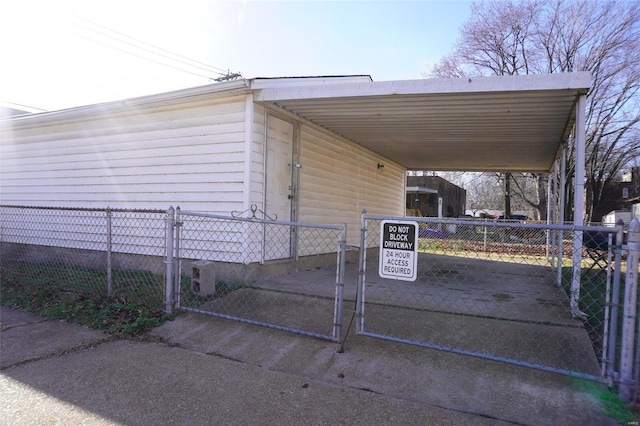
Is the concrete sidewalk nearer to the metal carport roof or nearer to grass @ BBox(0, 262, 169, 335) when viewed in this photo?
grass @ BBox(0, 262, 169, 335)

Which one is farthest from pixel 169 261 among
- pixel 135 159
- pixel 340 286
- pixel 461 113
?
pixel 461 113

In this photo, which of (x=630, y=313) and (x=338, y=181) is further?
(x=338, y=181)

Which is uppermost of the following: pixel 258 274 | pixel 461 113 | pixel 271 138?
pixel 461 113

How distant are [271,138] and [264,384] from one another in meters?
4.34

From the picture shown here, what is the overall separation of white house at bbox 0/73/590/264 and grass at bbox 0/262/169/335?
1.45m

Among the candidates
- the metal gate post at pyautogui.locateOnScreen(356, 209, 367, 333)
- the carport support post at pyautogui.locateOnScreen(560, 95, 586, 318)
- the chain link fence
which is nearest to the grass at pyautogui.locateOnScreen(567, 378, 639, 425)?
the carport support post at pyautogui.locateOnScreen(560, 95, 586, 318)

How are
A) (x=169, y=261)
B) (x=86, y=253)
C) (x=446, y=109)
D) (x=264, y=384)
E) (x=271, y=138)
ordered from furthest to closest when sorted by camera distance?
(x=86, y=253)
(x=271, y=138)
(x=446, y=109)
(x=169, y=261)
(x=264, y=384)

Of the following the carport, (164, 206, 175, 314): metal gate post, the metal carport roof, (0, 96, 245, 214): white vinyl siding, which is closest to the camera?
(164, 206, 175, 314): metal gate post

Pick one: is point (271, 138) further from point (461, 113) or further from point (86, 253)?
point (86, 253)

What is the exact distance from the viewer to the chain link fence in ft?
18.9

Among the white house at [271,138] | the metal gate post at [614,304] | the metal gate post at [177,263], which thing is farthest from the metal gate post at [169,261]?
the metal gate post at [614,304]

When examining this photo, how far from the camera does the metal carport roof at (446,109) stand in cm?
501

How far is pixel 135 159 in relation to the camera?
7.43 m

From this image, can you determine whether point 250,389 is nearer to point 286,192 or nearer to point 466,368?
point 466,368
